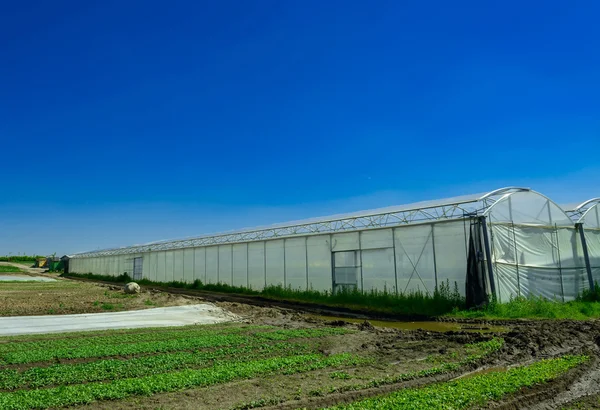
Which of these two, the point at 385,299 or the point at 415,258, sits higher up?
the point at 415,258

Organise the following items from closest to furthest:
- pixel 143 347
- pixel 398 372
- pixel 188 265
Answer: pixel 398 372 < pixel 143 347 < pixel 188 265

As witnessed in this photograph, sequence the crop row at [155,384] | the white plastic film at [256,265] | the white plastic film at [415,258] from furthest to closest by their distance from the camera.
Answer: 1. the white plastic film at [256,265]
2. the white plastic film at [415,258]
3. the crop row at [155,384]

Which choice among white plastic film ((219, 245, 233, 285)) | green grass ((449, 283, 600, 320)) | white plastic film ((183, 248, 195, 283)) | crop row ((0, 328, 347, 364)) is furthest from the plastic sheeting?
white plastic film ((183, 248, 195, 283))

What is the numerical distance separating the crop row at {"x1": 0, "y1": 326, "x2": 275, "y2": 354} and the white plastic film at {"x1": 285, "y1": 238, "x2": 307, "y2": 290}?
41.3 ft

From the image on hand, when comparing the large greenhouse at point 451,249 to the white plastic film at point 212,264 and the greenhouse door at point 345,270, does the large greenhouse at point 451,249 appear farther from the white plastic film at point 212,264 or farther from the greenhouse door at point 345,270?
the white plastic film at point 212,264

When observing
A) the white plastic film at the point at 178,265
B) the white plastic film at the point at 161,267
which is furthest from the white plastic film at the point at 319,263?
the white plastic film at the point at 161,267

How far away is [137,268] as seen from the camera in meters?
50.1

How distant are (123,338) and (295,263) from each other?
54.0ft

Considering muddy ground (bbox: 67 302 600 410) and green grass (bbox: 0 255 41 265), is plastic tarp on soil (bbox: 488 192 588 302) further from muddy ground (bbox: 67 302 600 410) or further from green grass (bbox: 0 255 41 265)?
green grass (bbox: 0 255 41 265)

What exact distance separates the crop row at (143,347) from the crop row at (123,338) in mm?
598

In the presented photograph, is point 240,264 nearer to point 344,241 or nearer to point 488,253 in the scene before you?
point 344,241

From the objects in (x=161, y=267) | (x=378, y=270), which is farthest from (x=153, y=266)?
(x=378, y=270)

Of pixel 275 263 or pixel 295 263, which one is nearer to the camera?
pixel 295 263

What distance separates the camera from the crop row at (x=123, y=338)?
11.0m
